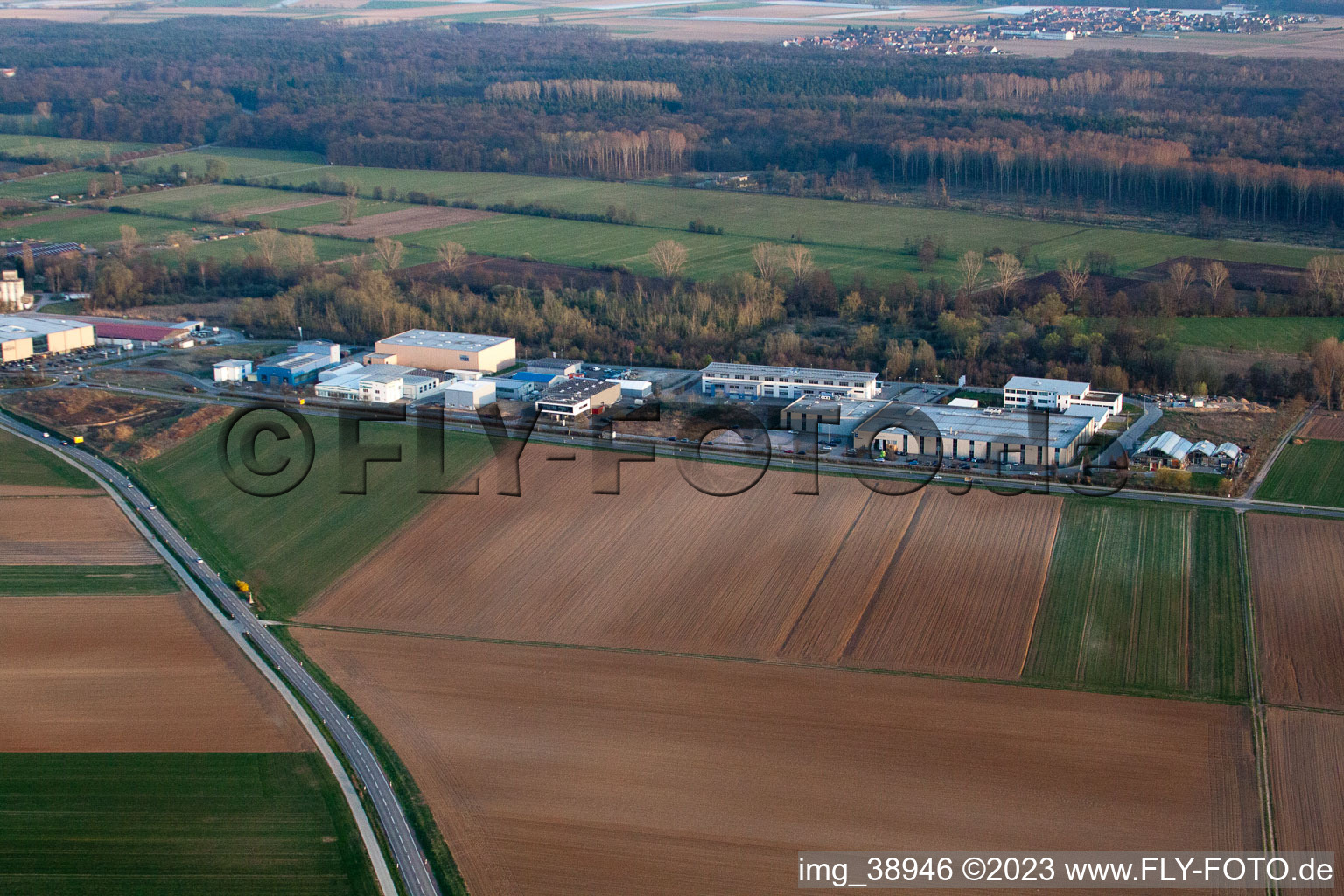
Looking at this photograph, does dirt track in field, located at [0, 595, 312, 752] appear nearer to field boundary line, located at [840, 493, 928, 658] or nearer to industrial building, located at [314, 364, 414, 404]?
field boundary line, located at [840, 493, 928, 658]

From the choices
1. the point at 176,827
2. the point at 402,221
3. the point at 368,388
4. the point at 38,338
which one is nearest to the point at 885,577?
the point at 176,827

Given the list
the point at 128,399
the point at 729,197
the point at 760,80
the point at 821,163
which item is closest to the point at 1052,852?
the point at 128,399

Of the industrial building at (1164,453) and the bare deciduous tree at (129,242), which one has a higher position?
the bare deciduous tree at (129,242)

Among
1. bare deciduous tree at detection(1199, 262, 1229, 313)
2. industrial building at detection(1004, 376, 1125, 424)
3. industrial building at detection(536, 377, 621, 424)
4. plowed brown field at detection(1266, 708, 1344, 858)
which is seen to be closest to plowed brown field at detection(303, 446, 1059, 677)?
plowed brown field at detection(1266, 708, 1344, 858)

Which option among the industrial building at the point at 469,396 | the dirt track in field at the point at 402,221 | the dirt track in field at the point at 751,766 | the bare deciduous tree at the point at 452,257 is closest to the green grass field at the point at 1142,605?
the dirt track in field at the point at 751,766

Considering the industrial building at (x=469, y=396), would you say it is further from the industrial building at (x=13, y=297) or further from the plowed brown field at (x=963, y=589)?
the industrial building at (x=13, y=297)
